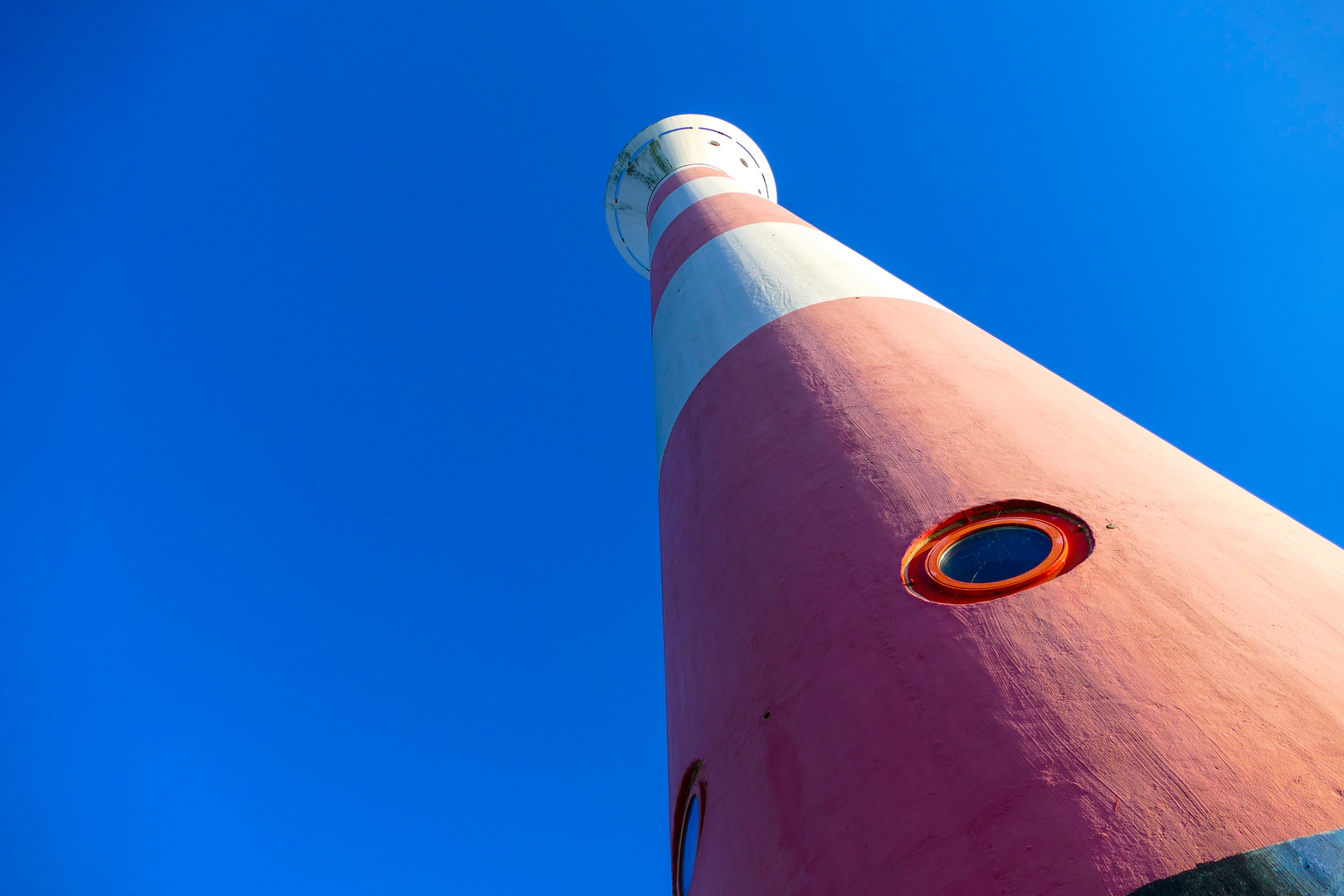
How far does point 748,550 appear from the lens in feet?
10.6

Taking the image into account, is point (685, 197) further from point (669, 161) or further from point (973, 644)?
point (973, 644)

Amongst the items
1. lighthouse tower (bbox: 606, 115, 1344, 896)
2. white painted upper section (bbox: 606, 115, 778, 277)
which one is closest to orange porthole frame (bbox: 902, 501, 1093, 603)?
lighthouse tower (bbox: 606, 115, 1344, 896)

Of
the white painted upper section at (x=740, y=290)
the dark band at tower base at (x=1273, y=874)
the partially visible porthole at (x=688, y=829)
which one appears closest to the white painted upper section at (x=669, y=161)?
the white painted upper section at (x=740, y=290)

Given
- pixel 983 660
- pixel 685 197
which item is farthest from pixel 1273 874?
pixel 685 197

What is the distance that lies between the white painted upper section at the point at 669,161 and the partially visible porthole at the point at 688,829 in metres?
8.91

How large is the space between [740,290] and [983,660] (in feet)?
11.7

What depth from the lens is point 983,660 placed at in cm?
204

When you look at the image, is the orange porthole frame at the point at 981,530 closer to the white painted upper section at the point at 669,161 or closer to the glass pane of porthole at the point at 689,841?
the glass pane of porthole at the point at 689,841

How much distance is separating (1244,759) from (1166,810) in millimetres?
201

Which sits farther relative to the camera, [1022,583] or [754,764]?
[754,764]

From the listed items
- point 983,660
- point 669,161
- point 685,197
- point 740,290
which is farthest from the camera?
point 669,161

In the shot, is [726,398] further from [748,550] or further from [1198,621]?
[1198,621]

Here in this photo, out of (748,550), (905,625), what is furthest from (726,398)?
(905,625)

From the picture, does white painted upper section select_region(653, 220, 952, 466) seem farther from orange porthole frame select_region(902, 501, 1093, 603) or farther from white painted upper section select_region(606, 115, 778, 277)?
white painted upper section select_region(606, 115, 778, 277)
